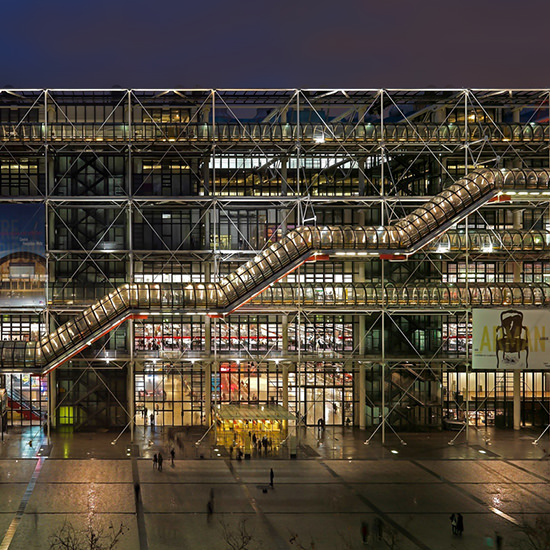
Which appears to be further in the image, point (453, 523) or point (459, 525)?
point (453, 523)

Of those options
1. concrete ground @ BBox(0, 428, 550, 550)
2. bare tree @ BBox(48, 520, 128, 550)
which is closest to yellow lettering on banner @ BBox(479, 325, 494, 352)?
concrete ground @ BBox(0, 428, 550, 550)

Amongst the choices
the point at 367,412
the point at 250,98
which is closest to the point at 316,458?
the point at 367,412

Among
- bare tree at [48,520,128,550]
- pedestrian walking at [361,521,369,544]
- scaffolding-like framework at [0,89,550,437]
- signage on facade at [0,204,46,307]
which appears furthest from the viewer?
scaffolding-like framework at [0,89,550,437]

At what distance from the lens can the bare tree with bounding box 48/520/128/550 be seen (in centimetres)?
1972

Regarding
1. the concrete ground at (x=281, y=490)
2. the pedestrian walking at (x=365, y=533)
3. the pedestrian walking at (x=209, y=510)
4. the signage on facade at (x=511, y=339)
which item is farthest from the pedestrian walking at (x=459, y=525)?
the signage on facade at (x=511, y=339)

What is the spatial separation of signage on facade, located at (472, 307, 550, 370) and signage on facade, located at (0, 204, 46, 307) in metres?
18.7

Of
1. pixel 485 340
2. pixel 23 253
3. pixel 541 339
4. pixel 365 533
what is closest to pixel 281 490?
pixel 365 533

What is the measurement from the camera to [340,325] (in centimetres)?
3731

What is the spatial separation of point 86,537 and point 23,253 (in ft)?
55.6

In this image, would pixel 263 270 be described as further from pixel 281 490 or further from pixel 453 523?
pixel 453 523

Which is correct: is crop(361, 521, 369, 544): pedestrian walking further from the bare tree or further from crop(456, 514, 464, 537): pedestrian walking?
the bare tree

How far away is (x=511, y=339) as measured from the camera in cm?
3325

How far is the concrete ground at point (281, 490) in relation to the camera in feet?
71.4

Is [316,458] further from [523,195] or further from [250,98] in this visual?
[250,98]
